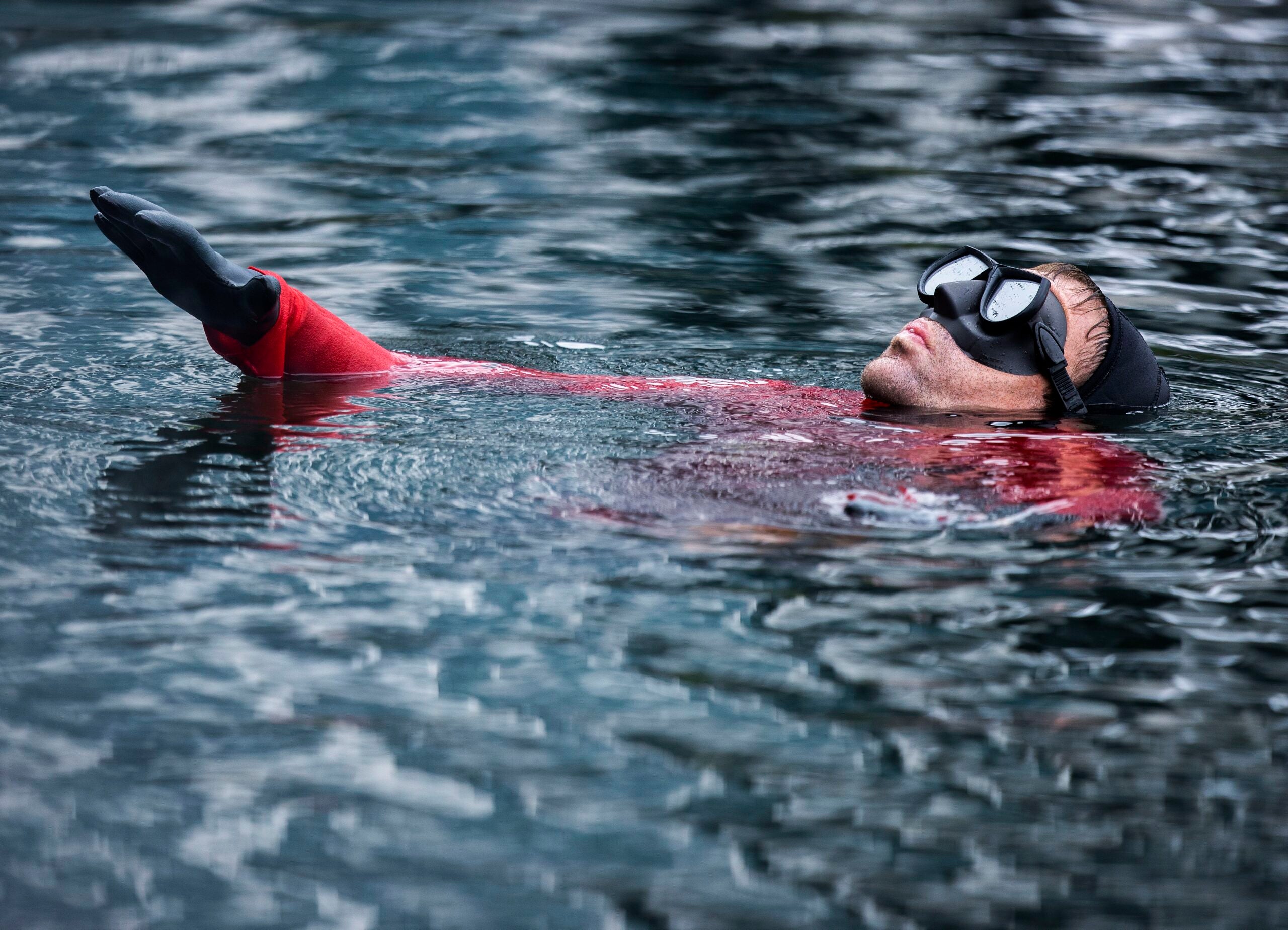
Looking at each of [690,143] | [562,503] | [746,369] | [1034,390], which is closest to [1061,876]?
[562,503]

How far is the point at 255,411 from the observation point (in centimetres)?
436

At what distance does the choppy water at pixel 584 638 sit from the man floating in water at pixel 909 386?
126 millimetres

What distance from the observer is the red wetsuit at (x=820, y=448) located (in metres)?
3.69

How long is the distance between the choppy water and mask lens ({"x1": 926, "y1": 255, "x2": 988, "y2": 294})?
2.36ft

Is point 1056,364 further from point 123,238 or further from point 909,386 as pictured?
point 123,238

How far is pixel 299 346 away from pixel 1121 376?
2.72 meters

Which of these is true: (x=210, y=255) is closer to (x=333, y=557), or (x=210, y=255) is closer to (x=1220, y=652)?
(x=333, y=557)

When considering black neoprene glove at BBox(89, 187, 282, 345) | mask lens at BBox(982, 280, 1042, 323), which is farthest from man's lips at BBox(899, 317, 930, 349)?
black neoprene glove at BBox(89, 187, 282, 345)

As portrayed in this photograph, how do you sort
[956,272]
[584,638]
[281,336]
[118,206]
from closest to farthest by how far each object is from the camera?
[584,638]
[118,206]
[281,336]
[956,272]

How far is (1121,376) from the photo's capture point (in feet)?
14.7

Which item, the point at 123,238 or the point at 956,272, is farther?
the point at 956,272

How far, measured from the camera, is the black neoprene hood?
445 centimetres

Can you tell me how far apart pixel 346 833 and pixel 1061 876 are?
1.20m

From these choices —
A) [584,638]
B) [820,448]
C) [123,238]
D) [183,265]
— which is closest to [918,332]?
[820,448]
